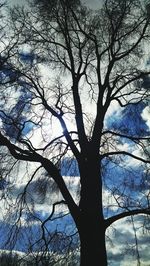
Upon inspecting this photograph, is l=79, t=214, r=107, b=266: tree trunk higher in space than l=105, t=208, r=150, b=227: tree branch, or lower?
lower

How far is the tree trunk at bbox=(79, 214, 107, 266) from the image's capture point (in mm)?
8422

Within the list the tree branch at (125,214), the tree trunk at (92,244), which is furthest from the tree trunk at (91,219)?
the tree branch at (125,214)

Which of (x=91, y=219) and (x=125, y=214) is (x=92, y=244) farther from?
(x=125, y=214)

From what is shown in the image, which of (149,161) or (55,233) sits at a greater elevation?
(149,161)

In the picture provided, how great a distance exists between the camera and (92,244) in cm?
853

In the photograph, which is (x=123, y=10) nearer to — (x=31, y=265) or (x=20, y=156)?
(x=20, y=156)

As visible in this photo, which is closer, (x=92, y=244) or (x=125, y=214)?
(x=92, y=244)

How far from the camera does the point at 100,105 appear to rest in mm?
11023

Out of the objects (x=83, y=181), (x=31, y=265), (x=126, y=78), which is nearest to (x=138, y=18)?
(x=126, y=78)

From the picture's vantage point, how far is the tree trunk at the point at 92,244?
842 centimetres

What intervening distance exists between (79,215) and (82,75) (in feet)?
15.3

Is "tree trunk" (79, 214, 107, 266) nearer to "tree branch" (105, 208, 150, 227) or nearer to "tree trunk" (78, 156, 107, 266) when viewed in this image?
"tree trunk" (78, 156, 107, 266)

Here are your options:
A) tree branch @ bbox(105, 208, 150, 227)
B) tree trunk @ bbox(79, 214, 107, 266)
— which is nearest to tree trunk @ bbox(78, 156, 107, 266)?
tree trunk @ bbox(79, 214, 107, 266)

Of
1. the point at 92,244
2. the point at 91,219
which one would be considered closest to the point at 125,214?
the point at 91,219
